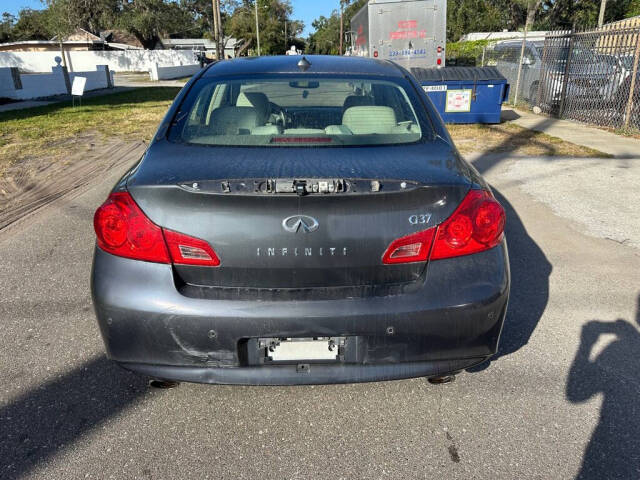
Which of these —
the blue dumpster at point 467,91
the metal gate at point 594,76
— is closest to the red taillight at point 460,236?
the blue dumpster at point 467,91

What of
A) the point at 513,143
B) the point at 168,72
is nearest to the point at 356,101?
the point at 513,143

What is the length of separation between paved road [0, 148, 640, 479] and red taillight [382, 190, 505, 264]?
2.81ft

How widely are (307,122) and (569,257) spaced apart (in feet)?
9.44

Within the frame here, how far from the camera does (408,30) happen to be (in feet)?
52.2

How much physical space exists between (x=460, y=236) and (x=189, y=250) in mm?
1104

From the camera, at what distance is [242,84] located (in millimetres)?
3014

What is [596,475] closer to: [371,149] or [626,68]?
[371,149]

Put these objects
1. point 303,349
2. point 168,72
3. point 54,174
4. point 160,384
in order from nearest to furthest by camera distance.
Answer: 1. point 303,349
2. point 160,384
3. point 54,174
4. point 168,72

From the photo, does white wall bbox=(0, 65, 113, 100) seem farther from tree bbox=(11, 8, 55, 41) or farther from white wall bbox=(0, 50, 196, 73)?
tree bbox=(11, 8, 55, 41)

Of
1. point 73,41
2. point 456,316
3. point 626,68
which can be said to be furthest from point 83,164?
point 73,41

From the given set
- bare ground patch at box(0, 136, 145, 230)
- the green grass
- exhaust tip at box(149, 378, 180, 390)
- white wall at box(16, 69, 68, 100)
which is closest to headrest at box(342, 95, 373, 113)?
exhaust tip at box(149, 378, 180, 390)

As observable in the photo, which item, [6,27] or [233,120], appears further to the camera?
[6,27]

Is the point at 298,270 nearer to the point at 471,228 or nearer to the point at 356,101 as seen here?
the point at 471,228

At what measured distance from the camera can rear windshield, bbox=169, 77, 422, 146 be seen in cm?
254
